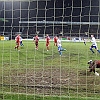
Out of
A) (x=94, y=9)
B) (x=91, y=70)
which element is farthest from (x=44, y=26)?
(x=91, y=70)

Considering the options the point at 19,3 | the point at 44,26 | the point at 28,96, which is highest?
the point at 19,3

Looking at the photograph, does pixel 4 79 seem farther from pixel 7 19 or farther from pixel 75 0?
pixel 75 0

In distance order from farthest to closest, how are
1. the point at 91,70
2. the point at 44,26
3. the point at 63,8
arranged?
the point at 91,70 < the point at 44,26 < the point at 63,8

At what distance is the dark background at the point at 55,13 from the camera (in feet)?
18.4

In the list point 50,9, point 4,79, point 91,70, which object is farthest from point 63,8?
point 91,70

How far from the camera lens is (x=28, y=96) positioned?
5844 mm

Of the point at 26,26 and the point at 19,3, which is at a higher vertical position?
the point at 19,3

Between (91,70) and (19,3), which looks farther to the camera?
(91,70)

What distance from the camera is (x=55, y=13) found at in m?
5.76

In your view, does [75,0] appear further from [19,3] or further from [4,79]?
[4,79]

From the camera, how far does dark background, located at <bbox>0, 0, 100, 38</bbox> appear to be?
221 inches

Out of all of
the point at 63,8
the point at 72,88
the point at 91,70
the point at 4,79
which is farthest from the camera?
the point at 91,70

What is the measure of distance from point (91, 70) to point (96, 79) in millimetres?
765

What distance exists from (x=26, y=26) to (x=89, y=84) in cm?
190
